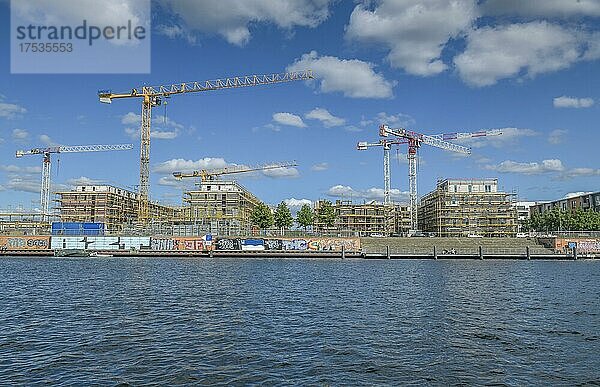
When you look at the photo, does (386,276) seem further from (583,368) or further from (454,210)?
(454,210)

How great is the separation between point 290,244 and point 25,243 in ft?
237

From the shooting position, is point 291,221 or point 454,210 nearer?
point 291,221

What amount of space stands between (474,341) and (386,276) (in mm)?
44672

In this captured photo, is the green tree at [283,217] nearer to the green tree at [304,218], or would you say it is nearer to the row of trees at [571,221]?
the green tree at [304,218]

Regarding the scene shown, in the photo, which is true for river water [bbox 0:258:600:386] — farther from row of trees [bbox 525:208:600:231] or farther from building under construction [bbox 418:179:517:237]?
building under construction [bbox 418:179:517:237]

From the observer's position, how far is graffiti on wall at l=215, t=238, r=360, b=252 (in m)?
138

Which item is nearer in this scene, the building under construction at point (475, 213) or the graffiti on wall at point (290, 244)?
the graffiti on wall at point (290, 244)

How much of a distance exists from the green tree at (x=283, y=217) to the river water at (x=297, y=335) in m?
116

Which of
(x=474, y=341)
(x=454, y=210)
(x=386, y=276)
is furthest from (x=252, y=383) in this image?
A: (x=454, y=210)

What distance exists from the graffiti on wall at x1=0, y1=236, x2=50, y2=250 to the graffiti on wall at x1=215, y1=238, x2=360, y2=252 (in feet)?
156

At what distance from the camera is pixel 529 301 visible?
48.6m

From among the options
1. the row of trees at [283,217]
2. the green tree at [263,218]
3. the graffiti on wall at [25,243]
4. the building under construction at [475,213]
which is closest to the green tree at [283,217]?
the row of trees at [283,217]

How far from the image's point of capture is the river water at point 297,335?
78.9ft

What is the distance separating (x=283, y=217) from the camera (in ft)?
573
